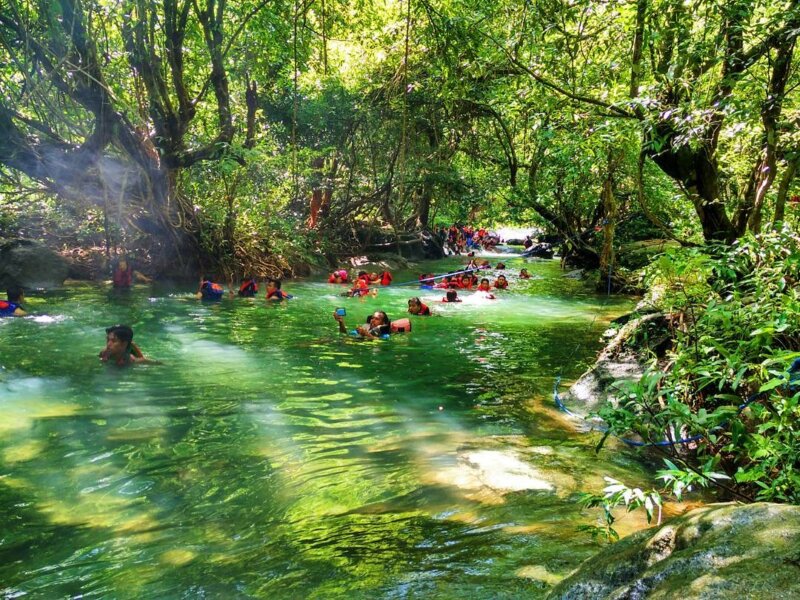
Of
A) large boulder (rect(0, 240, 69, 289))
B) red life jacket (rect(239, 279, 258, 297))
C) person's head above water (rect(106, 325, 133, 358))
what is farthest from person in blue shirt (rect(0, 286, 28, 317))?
red life jacket (rect(239, 279, 258, 297))

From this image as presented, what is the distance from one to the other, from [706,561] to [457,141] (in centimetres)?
1719

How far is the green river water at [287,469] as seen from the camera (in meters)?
3.32

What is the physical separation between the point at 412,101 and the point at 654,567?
15528 mm

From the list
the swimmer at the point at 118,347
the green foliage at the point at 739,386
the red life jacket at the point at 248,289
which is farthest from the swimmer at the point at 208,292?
the green foliage at the point at 739,386

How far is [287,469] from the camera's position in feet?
16.3

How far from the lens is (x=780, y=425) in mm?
2879

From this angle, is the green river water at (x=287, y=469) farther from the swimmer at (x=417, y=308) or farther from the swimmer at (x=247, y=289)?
the swimmer at (x=247, y=289)

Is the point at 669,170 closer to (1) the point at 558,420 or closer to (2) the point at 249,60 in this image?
(1) the point at 558,420

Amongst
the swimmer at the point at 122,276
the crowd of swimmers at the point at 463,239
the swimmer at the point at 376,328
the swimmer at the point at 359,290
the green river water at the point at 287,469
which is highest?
the crowd of swimmers at the point at 463,239

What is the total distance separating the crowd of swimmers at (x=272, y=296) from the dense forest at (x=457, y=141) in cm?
165

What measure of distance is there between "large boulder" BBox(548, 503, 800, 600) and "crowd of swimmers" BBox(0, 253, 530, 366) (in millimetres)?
7285

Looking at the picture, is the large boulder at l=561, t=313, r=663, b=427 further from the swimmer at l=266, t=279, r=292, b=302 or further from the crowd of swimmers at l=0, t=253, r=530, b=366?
the swimmer at l=266, t=279, r=292, b=302

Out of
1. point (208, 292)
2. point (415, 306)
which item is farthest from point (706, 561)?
point (208, 292)

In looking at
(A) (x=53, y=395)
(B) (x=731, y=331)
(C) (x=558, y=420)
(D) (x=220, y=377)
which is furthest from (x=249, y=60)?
(B) (x=731, y=331)
